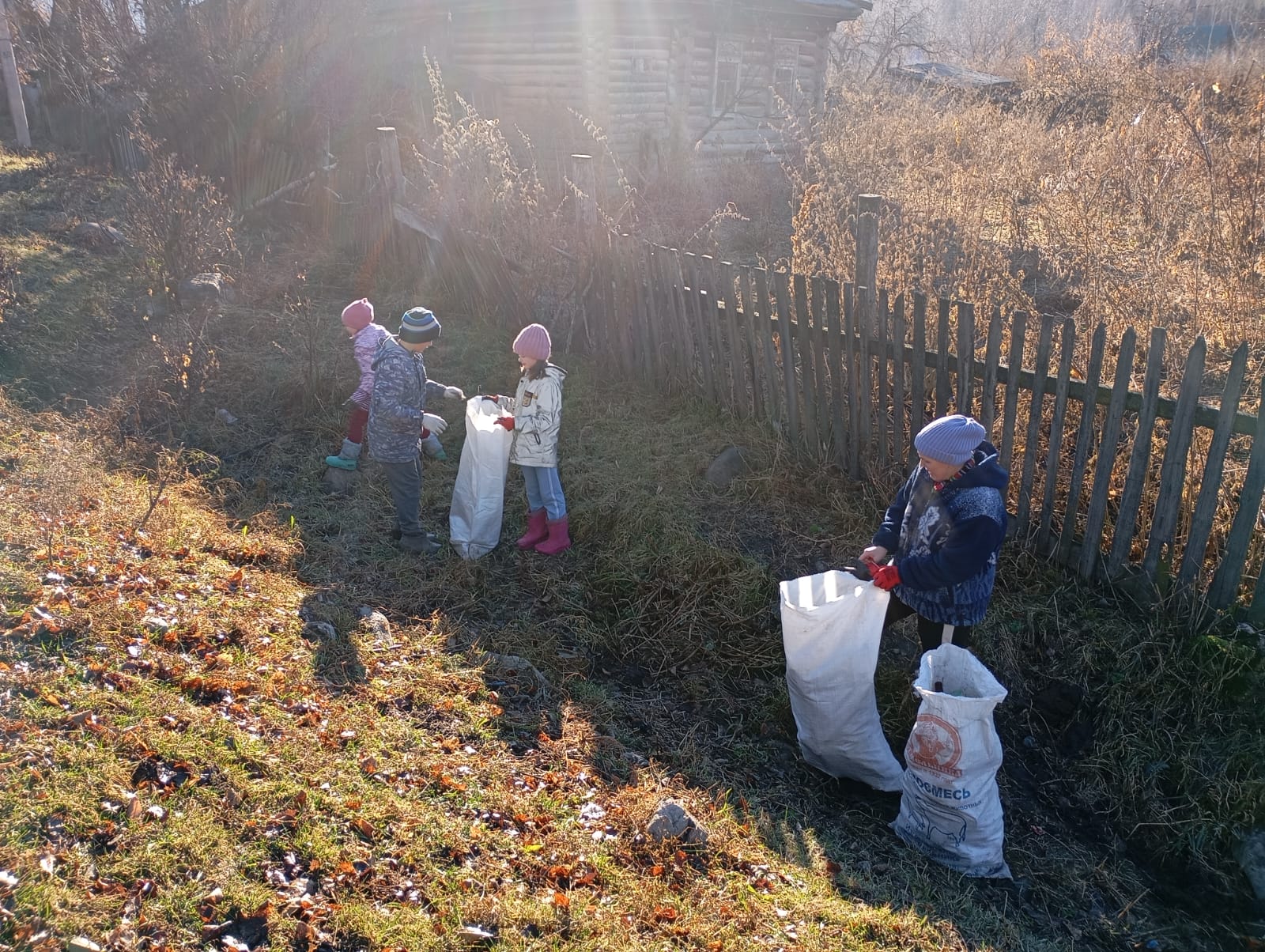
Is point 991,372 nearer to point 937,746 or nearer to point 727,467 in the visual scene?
point 727,467

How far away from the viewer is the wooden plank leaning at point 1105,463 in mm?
4105

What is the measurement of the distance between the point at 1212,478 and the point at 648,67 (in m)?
13.1

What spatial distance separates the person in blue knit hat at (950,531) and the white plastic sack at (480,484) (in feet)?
7.27

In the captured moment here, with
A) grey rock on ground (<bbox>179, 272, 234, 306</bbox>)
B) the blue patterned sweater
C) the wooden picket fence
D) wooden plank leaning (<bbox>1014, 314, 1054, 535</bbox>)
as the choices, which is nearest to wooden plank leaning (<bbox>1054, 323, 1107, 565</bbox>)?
the wooden picket fence

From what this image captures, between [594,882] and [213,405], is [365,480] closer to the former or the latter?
[213,405]

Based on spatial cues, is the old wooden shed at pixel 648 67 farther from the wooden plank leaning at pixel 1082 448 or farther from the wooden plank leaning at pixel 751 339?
the wooden plank leaning at pixel 1082 448

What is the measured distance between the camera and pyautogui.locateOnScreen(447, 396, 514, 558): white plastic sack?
4953mm

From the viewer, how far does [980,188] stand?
31.8 ft

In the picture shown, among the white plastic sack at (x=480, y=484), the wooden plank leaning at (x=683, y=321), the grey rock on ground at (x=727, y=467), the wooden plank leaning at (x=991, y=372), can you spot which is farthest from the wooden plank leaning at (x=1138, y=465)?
the white plastic sack at (x=480, y=484)

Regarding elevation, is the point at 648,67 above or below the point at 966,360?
above

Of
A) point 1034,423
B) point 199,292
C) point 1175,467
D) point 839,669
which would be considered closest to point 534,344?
point 839,669

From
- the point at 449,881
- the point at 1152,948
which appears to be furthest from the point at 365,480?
the point at 1152,948

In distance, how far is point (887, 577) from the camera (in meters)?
3.47

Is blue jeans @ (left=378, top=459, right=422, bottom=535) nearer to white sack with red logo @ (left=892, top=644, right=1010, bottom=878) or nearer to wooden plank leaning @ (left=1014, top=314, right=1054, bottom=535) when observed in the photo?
white sack with red logo @ (left=892, top=644, right=1010, bottom=878)
